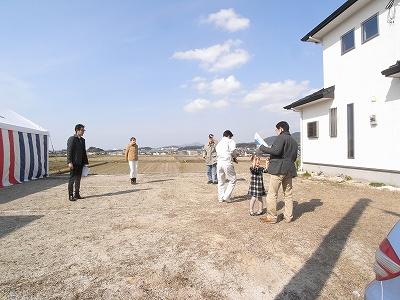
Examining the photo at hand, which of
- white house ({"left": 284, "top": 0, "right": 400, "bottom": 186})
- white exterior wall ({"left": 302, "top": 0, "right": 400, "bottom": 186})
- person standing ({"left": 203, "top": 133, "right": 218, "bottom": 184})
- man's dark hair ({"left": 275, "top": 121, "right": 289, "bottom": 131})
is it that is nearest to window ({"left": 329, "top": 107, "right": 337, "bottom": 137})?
white house ({"left": 284, "top": 0, "right": 400, "bottom": 186})

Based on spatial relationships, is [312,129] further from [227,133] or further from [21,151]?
[21,151]

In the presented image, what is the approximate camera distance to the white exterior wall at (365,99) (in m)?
7.24

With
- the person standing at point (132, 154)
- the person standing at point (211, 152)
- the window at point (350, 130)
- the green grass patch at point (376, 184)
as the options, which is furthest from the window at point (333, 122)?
the person standing at point (132, 154)

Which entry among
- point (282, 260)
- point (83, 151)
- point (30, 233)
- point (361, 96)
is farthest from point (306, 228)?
point (361, 96)

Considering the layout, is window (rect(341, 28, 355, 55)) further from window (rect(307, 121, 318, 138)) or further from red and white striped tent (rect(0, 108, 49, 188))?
red and white striped tent (rect(0, 108, 49, 188))

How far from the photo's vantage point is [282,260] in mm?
3021

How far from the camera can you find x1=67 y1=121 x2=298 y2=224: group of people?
412 centimetres

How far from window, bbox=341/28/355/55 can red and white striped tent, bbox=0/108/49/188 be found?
1282 cm

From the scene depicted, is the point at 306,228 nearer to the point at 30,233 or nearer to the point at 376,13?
the point at 30,233

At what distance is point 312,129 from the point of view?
443 inches

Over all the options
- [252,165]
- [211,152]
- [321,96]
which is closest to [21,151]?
[211,152]

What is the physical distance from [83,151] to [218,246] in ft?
15.8

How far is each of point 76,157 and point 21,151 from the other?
4.77m

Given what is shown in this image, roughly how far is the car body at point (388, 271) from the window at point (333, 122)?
9283mm
